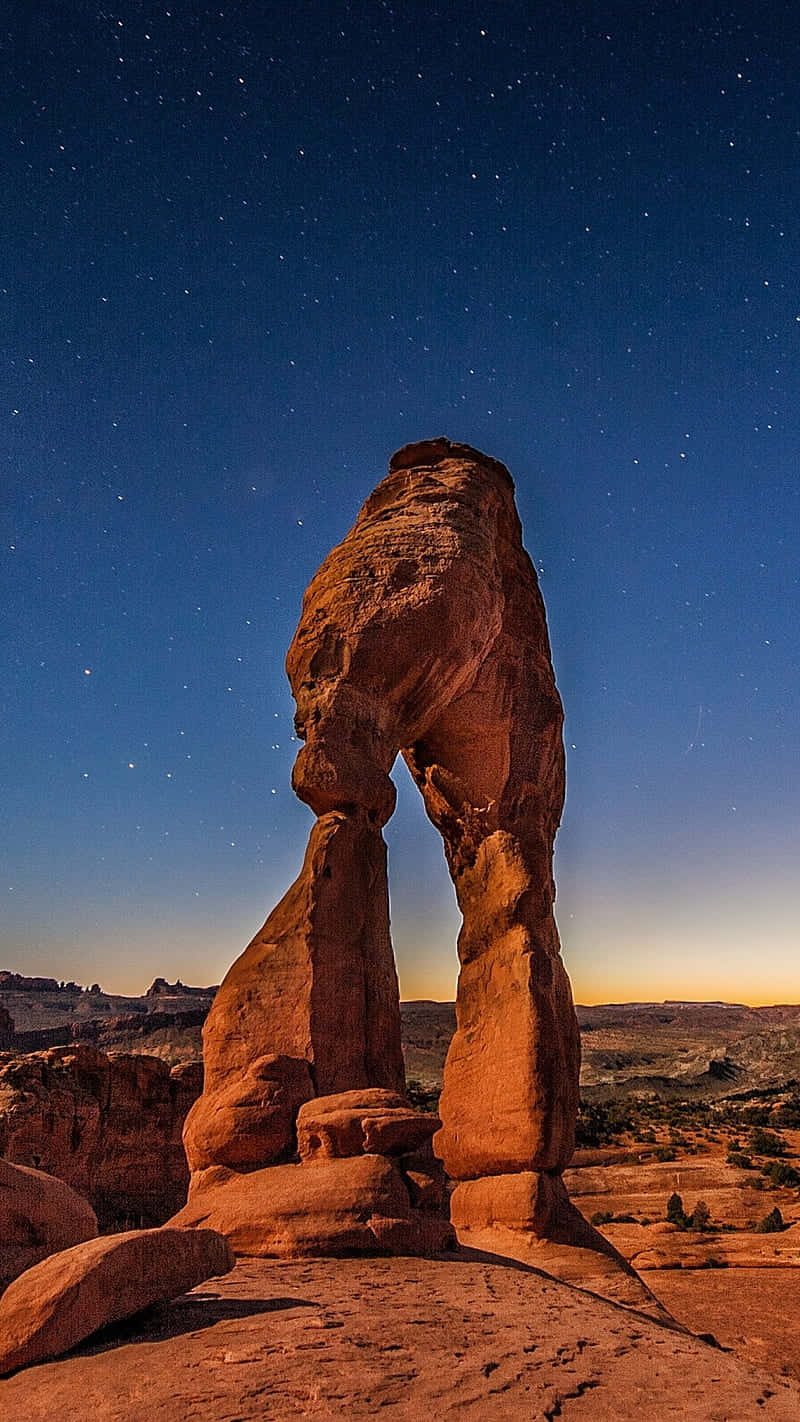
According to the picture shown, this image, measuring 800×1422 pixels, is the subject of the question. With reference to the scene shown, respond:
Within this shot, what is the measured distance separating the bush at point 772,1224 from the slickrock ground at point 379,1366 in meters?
12.6

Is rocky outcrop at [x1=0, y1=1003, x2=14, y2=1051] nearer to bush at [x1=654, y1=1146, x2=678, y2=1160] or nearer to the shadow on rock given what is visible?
bush at [x1=654, y1=1146, x2=678, y2=1160]

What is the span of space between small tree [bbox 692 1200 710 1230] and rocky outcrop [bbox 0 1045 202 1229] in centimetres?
931

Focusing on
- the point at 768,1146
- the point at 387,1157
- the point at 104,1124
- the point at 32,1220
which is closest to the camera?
the point at 32,1220

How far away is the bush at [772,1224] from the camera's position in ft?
51.4

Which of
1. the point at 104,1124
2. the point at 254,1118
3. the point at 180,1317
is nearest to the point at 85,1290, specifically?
the point at 180,1317

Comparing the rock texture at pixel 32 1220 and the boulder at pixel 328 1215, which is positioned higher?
the rock texture at pixel 32 1220

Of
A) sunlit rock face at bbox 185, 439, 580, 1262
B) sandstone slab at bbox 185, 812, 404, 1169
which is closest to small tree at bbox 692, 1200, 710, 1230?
sunlit rock face at bbox 185, 439, 580, 1262

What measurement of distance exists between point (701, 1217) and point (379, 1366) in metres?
15.3

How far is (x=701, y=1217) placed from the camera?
54.0ft

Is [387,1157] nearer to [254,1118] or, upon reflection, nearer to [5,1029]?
[254,1118]

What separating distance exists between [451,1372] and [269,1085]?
405 cm

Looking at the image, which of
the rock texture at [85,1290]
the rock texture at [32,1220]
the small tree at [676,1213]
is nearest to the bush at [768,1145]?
the small tree at [676,1213]

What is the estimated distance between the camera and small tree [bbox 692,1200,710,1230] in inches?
632

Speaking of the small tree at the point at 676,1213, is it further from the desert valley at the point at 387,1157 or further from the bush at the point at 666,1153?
the bush at the point at 666,1153
